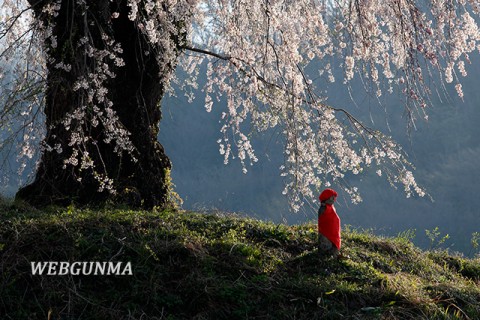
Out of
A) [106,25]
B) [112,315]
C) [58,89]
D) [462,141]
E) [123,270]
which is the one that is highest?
[462,141]

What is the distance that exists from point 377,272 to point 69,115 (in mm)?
3143

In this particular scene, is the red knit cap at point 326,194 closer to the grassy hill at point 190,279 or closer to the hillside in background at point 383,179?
the grassy hill at point 190,279

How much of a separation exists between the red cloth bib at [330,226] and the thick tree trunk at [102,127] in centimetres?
215

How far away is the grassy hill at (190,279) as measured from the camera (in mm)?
4023

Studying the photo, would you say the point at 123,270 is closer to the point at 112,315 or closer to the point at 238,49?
the point at 112,315

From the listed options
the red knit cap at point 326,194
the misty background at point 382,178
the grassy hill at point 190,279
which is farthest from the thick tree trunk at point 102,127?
the misty background at point 382,178

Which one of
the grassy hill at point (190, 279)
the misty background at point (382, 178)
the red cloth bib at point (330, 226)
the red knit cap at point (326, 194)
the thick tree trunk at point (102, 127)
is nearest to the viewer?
the grassy hill at point (190, 279)

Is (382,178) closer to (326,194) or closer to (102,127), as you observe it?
(102,127)

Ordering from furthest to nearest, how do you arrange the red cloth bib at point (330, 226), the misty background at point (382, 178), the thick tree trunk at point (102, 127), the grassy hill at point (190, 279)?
1. the misty background at point (382, 178)
2. the thick tree trunk at point (102, 127)
3. the red cloth bib at point (330, 226)
4. the grassy hill at point (190, 279)

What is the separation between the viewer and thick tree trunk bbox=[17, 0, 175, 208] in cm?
592

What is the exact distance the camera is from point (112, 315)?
3.88 meters

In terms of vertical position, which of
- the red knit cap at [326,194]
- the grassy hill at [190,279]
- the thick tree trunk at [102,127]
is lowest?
the grassy hill at [190,279]

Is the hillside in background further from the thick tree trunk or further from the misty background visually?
the thick tree trunk

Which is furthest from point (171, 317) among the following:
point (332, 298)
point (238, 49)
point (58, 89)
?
point (238, 49)
